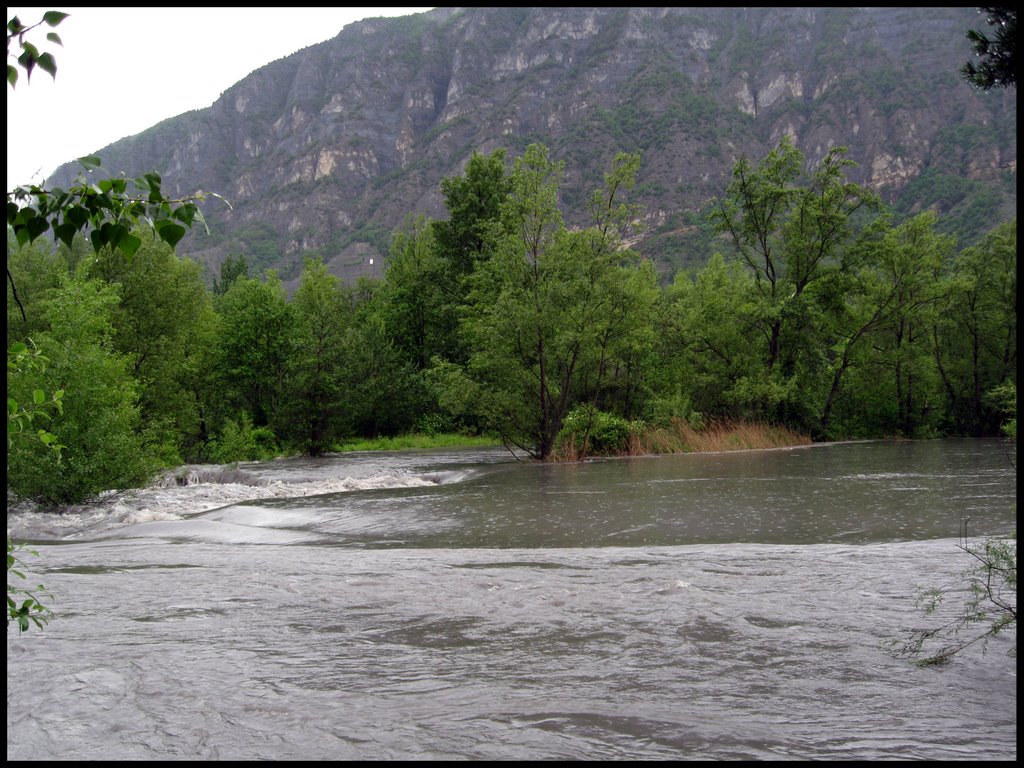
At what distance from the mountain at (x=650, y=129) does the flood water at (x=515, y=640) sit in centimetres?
8895

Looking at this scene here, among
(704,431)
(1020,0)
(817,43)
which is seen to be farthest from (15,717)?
(817,43)

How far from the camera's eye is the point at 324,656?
589 cm

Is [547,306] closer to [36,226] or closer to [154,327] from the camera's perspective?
[154,327]

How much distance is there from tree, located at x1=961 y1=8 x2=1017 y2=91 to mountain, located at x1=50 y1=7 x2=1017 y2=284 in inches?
3705

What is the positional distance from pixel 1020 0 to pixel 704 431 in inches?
1085

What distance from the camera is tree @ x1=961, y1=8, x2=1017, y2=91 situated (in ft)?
14.1

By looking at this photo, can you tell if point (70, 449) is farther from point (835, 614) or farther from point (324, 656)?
point (835, 614)

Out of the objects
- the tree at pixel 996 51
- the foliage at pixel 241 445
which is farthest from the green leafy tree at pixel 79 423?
the tree at pixel 996 51

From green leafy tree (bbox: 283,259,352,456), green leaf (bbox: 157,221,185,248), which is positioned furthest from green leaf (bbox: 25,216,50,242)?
green leafy tree (bbox: 283,259,352,456)

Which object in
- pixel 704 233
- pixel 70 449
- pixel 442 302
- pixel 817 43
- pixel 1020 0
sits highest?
pixel 817 43

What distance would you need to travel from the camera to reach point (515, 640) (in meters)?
6.16

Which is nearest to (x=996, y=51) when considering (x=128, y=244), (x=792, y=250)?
(x=128, y=244)

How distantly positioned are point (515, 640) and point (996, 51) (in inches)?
200

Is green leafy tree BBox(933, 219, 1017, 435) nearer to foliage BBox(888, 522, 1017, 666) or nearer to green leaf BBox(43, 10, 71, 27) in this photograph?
foliage BBox(888, 522, 1017, 666)
